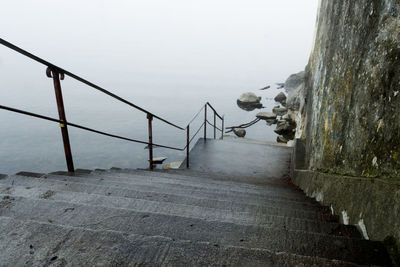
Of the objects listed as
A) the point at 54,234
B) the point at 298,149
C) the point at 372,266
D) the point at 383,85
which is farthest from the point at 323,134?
the point at 54,234

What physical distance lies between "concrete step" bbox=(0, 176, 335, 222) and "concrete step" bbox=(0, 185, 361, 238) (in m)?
0.04

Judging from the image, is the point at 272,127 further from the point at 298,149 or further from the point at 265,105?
the point at 298,149

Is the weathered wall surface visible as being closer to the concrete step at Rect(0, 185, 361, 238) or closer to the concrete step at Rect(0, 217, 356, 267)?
the concrete step at Rect(0, 185, 361, 238)

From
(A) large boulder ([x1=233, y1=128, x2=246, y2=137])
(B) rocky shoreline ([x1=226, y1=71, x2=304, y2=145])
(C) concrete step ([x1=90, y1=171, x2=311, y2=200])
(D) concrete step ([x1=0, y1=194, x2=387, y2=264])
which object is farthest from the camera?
(A) large boulder ([x1=233, y1=128, x2=246, y2=137])

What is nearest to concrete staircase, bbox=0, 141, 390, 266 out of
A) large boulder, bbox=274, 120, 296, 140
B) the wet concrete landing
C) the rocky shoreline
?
the wet concrete landing

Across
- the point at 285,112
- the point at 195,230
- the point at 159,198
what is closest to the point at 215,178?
the point at 159,198

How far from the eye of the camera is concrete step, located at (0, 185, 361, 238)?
1650 mm

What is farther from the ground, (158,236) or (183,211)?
(158,236)

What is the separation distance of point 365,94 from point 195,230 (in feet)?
4.91

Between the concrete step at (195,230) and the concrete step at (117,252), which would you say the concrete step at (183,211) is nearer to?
the concrete step at (195,230)

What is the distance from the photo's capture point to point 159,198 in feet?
7.27

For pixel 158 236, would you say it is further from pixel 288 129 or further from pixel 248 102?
pixel 248 102

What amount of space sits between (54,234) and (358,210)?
167 cm

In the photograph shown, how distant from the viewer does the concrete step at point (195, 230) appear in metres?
1.25
